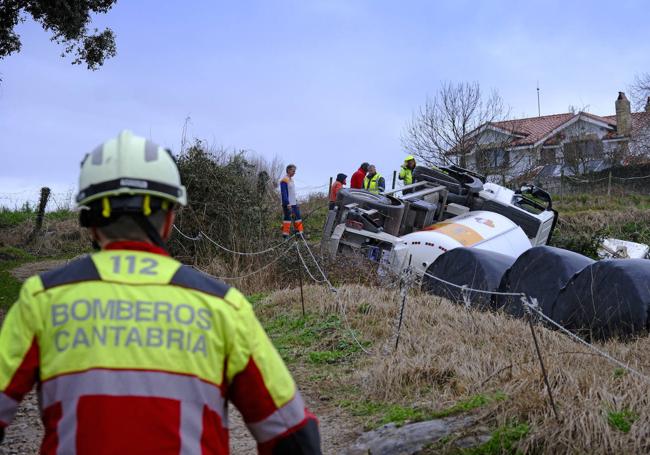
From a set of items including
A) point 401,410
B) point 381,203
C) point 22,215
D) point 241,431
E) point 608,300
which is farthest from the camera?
point 22,215

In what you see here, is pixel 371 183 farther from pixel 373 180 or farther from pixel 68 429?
pixel 68 429

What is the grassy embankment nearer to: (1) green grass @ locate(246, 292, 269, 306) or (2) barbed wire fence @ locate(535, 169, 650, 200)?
(1) green grass @ locate(246, 292, 269, 306)

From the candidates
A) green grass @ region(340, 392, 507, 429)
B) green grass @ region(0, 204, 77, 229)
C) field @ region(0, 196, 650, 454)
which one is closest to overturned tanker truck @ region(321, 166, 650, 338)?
field @ region(0, 196, 650, 454)

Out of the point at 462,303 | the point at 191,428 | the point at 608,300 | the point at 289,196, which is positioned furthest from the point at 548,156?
the point at 191,428

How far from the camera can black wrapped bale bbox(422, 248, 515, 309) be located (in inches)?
352

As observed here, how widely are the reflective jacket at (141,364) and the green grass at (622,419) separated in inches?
116

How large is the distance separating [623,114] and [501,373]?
1631 inches

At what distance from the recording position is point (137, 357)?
1.90 m

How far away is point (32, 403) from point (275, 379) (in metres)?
5.23

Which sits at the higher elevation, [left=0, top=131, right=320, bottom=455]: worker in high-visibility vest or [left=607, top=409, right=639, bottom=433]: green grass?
[left=0, top=131, right=320, bottom=455]: worker in high-visibility vest

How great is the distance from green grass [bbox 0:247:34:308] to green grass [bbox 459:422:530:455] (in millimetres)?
8068

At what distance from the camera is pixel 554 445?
4.48 meters

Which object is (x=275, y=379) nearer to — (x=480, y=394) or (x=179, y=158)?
(x=480, y=394)

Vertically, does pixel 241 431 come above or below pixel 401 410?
below
